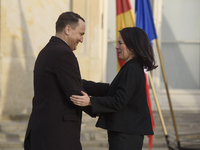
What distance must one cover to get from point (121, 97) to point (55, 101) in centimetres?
49

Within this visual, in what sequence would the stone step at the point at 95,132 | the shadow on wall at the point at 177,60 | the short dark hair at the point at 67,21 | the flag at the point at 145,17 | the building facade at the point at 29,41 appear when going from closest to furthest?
the short dark hair at the point at 67,21 → the flag at the point at 145,17 → the stone step at the point at 95,132 → the building facade at the point at 29,41 → the shadow on wall at the point at 177,60

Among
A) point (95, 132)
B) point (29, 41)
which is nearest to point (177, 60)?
point (95, 132)

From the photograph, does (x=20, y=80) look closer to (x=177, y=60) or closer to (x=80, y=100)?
(x=177, y=60)

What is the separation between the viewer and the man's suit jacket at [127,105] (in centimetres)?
258

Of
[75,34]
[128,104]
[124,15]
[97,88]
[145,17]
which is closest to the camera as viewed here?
[128,104]

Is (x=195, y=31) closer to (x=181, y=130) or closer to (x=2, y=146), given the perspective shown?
(x=181, y=130)

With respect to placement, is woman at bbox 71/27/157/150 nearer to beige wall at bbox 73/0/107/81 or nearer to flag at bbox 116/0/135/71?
flag at bbox 116/0/135/71

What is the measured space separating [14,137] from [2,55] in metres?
1.48

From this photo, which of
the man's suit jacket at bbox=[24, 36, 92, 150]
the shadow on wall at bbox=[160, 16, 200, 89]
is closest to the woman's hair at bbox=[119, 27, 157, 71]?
the man's suit jacket at bbox=[24, 36, 92, 150]

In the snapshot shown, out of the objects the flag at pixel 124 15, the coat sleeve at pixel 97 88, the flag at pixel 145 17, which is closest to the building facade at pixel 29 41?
the flag at pixel 124 15

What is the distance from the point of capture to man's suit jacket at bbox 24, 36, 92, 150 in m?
2.51

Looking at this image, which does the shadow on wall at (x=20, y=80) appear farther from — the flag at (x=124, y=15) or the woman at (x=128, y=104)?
the woman at (x=128, y=104)

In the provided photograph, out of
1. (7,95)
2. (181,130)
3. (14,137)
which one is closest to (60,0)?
(7,95)

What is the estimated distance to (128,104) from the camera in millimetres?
2639
